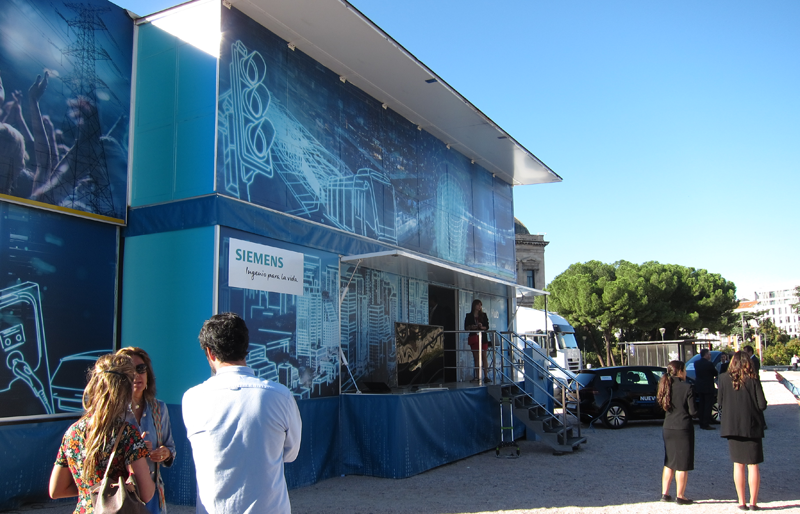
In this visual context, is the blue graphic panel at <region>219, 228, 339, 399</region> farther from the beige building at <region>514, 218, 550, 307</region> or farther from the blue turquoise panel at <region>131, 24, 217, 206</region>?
the beige building at <region>514, 218, 550, 307</region>

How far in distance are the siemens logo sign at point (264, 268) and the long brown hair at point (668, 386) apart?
4.99 metres

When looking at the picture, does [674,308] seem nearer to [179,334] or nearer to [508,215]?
[508,215]

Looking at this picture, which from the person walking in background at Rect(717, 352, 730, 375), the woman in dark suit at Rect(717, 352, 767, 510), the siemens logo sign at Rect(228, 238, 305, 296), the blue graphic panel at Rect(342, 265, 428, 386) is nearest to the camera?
the woman in dark suit at Rect(717, 352, 767, 510)

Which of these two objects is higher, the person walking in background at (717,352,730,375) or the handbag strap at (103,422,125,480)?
the handbag strap at (103,422,125,480)

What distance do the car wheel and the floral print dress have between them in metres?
14.3

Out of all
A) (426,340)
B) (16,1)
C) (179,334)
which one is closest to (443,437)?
(426,340)

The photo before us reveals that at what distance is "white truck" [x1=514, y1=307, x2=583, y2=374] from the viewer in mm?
25072

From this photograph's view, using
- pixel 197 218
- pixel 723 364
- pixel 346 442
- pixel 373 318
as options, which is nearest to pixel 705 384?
pixel 723 364

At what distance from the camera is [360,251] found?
36.6 feet

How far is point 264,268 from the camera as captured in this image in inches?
352

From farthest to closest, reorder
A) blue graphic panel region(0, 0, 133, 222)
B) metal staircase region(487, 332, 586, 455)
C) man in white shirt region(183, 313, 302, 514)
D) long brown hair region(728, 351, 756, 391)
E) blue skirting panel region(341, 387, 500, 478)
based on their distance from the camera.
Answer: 1. metal staircase region(487, 332, 586, 455)
2. blue skirting panel region(341, 387, 500, 478)
3. blue graphic panel region(0, 0, 133, 222)
4. long brown hair region(728, 351, 756, 391)
5. man in white shirt region(183, 313, 302, 514)

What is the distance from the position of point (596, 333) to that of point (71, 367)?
47.3 meters

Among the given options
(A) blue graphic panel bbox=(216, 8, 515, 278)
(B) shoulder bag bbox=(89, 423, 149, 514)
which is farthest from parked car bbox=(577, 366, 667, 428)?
(B) shoulder bag bbox=(89, 423, 149, 514)

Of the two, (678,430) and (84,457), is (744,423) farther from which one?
(84,457)
